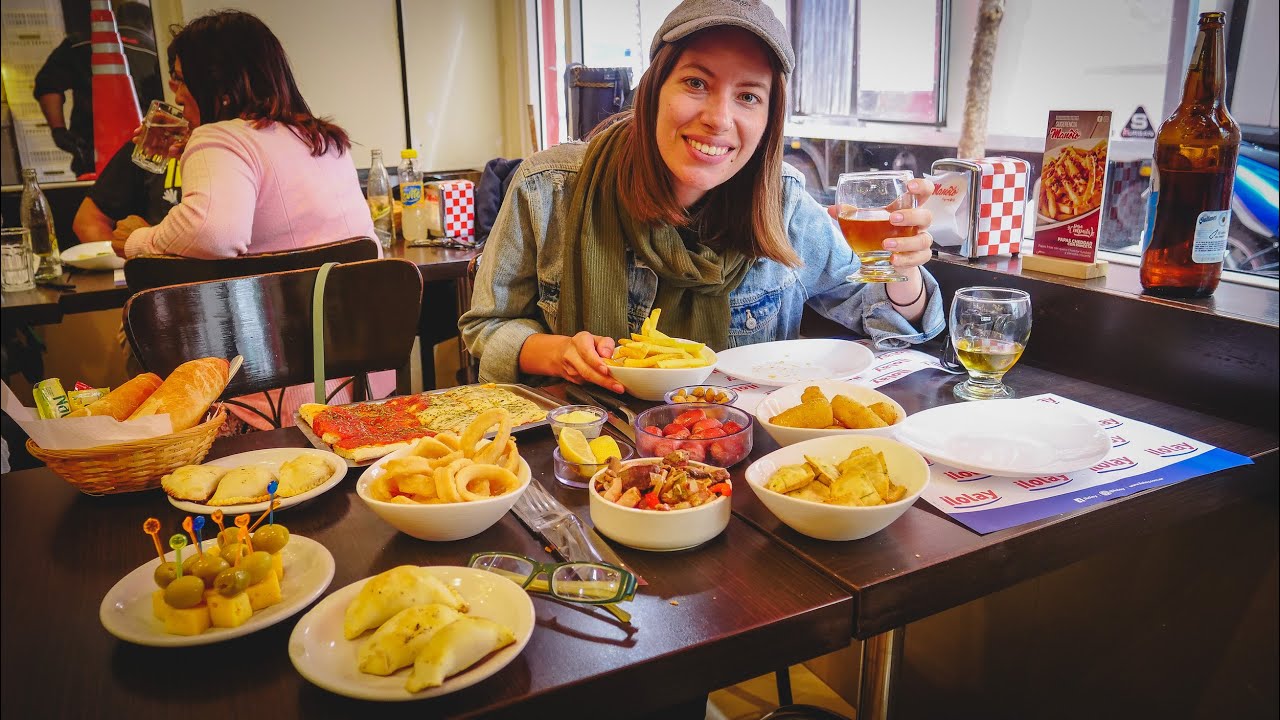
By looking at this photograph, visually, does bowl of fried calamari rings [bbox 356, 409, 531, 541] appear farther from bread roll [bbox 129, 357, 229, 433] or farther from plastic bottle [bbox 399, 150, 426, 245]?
plastic bottle [bbox 399, 150, 426, 245]

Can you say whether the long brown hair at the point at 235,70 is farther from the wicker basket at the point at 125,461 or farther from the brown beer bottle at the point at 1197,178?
the brown beer bottle at the point at 1197,178

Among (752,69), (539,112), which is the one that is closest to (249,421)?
(752,69)

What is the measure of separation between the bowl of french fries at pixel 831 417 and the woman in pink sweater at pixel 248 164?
63.0 inches

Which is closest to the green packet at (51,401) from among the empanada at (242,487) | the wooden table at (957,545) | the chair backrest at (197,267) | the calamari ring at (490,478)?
the empanada at (242,487)

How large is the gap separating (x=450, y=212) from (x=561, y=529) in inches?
117

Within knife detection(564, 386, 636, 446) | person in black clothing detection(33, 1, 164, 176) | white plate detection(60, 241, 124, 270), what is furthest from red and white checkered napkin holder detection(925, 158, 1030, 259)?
person in black clothing detection(33, 1, 164, 176)

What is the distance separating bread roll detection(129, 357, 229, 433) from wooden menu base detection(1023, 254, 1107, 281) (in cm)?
160

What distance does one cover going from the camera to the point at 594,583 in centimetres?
88

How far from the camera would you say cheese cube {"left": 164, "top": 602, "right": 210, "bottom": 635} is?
2.61ft

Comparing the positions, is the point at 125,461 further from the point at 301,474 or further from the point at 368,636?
the point at 368,636

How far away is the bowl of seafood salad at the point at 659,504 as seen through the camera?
37.5 inches

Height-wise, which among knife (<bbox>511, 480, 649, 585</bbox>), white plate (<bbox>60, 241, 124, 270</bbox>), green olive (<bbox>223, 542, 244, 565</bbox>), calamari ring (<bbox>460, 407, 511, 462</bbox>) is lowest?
knife (<bbox>511, 480, 649, 585</bbox>)

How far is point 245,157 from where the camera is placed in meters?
2.49

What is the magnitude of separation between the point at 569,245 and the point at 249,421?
1060 millimetres
